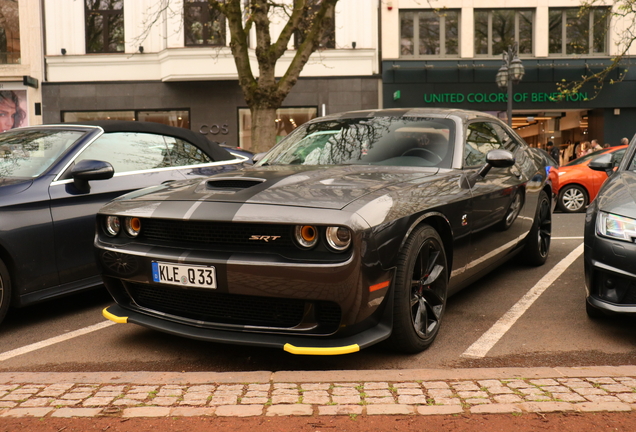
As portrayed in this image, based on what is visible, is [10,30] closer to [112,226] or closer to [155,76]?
[155,76]

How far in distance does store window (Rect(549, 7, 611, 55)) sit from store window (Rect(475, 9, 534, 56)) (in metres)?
0.84

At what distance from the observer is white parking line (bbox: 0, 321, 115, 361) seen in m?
4.05

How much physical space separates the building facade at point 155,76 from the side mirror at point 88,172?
649 inches

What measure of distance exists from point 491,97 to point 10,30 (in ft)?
53.6

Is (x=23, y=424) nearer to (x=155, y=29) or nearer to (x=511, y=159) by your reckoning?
(x=511, y=159)

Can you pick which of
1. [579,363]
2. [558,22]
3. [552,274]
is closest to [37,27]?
[558,22]

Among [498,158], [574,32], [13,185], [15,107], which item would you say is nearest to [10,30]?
[15,107]

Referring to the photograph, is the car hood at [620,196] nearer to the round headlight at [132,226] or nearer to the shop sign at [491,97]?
the round headlight at [132,226]

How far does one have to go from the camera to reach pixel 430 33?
883 inches

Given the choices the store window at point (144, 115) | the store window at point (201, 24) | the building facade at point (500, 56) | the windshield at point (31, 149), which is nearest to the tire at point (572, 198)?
the building facade at point (500, 56)

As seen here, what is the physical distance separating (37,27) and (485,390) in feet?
72.5

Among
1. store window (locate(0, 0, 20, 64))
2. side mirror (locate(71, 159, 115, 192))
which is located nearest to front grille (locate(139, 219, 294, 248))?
side mirror (locate(71, 159, 115, 192))

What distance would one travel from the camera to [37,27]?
21.5m

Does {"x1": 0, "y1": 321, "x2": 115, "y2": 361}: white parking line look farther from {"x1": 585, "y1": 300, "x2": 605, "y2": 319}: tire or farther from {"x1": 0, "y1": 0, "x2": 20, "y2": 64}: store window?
{"x1": 0, "y1": 0, "x2": 20, "y2": 64}: store window
